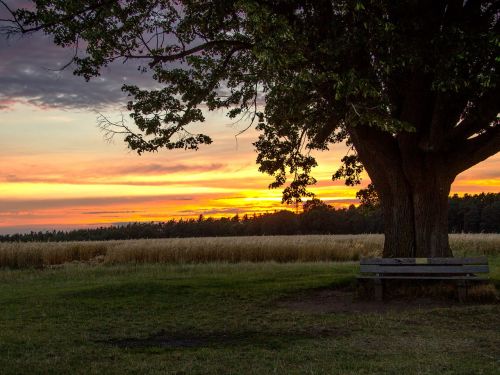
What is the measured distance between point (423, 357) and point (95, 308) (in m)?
7.88

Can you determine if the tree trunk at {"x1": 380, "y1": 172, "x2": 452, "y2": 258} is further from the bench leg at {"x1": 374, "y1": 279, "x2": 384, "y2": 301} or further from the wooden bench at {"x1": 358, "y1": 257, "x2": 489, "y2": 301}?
the bench leg at {"x1": 374, "y1": 279, "x2": 384, "y2": 301}

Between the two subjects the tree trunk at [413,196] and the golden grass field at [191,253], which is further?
the golden grass field at [191,253]

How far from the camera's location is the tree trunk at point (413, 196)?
14336 millimetres

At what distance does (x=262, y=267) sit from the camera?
24984mm

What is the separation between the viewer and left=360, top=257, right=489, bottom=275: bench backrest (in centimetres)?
1317

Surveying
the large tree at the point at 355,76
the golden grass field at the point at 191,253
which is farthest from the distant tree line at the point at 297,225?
the large tree at the point at 355,76

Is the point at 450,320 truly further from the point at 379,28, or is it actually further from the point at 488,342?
the point at 379,28

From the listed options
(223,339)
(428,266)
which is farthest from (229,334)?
(428,266)

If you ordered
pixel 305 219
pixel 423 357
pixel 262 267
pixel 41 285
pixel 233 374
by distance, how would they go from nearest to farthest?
pixel 233 374, pixel 423 357, pixel 41 285, pixel 262 267, pixel 305 219

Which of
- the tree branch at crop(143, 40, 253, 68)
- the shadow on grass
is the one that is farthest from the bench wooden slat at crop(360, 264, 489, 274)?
the tree branch at crop(143, 40, 253, 68)

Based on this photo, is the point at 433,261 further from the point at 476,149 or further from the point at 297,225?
the point at 297,225

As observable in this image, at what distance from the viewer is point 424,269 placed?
13.4 m

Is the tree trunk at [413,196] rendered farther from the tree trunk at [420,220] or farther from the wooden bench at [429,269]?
the wooden bench at [429,269]

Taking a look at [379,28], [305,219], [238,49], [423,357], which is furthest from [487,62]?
[305,219]
